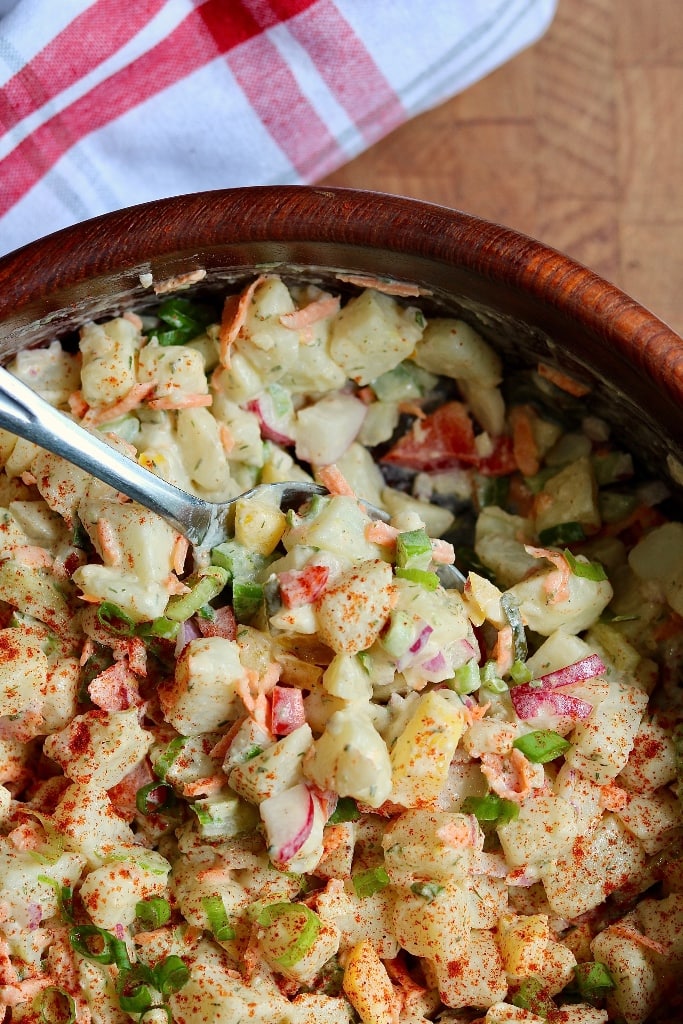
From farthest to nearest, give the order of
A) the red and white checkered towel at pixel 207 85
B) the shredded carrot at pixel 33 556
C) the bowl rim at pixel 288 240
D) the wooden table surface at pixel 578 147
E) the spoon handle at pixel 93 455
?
the wooden table surface at pixel 578 147 < the red and white checkered towel at pixel 207 85 < the shredded carrot at pixel 33 556 < the bowl rim at pixel 288 240 < the spoon handle at pixel 93 455

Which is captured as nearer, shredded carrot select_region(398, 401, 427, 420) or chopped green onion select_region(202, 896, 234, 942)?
chopped green onion select_region(202, 896, 234, 942)

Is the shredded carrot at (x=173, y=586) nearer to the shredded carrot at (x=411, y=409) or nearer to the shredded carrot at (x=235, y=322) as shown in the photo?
the shredded carrot at (x=235, y=322)

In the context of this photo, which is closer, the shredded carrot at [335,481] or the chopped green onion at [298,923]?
the chopped green onion at [298,923]

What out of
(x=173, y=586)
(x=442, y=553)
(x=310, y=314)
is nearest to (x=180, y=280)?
(x=310, y=314)

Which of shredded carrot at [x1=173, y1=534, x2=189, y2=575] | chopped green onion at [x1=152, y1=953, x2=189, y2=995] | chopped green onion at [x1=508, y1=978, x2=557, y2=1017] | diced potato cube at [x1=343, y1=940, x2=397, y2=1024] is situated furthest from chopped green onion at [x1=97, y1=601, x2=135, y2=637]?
chopped green onion at [x1=508, y1=978, x2=557, y2=1017]

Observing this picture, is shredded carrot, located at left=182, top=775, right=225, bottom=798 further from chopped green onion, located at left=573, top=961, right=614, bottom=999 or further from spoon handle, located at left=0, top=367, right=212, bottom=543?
chopped green onion, located at left=573, top=961, right=614, bottom=999

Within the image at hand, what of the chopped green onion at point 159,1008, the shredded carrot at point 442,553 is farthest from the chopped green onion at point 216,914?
the shredded carrot at point 442,553
